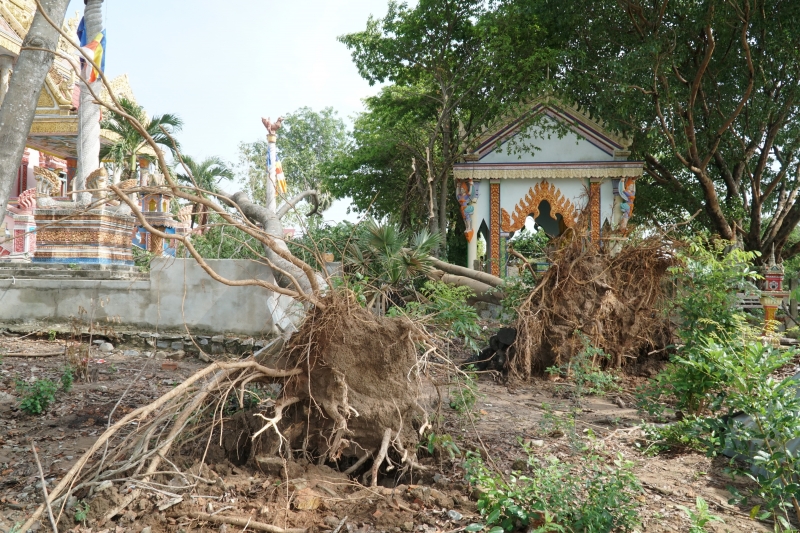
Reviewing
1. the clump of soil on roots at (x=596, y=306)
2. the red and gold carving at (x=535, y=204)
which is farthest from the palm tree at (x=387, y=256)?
the red and gold carving at (x=535, y=204)

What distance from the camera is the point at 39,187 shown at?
1686 centimetres

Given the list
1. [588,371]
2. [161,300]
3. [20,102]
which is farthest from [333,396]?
[161,300]

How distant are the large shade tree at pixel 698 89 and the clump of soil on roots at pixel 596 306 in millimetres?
2989

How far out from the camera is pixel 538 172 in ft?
44.1

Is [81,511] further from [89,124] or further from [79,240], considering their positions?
[89,124]

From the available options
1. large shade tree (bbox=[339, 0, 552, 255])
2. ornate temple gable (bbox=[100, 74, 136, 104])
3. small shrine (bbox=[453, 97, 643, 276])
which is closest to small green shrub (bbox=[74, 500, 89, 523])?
large shade tree (bbox=[339, 0, 552, 255])

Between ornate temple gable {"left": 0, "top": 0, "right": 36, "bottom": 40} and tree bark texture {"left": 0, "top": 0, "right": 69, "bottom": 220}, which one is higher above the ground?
ornate temple gable {"left": 0, "top": 0, "right": 36, "bottom": 40}

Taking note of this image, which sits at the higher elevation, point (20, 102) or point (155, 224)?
point (155, 224)

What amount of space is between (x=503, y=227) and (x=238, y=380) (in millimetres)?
10314

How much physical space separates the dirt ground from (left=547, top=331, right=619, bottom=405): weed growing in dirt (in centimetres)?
89

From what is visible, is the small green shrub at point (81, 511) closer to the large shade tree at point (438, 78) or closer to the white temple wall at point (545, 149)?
the large shade tree at point (438, 78)

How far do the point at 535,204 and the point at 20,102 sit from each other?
1082 centimetres

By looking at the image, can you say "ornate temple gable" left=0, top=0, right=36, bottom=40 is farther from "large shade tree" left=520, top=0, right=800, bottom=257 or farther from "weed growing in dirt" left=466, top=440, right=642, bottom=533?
"weed growing in dirt" left=466, top=440, right=642, bottom=533

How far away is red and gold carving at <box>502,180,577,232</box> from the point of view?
1362cm
